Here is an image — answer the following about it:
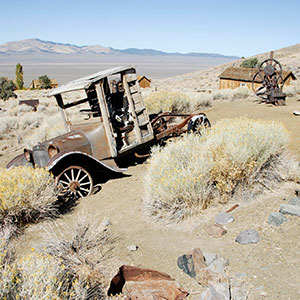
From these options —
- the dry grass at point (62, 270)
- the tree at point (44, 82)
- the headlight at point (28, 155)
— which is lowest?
the dry grass at point (62, 270)

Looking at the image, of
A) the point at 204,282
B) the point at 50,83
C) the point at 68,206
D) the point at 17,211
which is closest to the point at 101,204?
the point at 68,206

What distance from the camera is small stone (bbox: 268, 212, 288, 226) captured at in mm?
3957

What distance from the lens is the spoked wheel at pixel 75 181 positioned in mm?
5578

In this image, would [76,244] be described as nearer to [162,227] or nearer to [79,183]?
[162,227]

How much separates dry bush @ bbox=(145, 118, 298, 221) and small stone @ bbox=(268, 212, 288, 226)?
2.57 feet

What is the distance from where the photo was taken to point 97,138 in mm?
6184

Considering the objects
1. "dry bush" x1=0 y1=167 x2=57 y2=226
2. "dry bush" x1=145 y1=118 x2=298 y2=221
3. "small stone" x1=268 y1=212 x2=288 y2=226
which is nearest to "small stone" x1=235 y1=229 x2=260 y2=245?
"small stone" x1=268 y1=212 x2=288 y2=226

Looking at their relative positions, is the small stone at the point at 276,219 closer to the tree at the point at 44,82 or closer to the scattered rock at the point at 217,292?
the scattered rock at the point at 217,292

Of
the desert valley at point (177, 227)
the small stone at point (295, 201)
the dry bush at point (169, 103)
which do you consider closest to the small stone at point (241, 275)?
the desert valley at point (177, 227)

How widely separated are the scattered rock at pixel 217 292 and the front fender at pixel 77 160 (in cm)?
348

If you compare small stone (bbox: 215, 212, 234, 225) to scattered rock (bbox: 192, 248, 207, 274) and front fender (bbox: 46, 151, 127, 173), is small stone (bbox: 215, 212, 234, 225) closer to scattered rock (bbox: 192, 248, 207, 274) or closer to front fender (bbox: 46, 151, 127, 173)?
scattered rock (bbox: 192, 248, 207, 274)

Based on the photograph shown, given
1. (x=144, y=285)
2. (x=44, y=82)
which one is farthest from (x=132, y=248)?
(x=44, y=82)

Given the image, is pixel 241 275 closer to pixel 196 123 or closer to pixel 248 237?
pixel 248 237

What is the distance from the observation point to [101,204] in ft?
18.1
